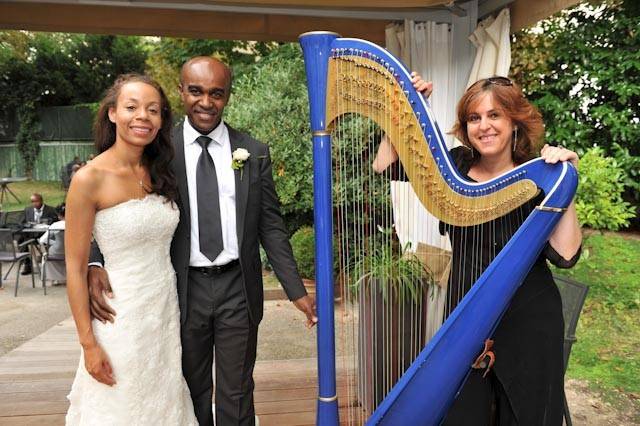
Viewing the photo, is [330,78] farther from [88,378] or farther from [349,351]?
[349,351]

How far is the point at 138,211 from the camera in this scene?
57.8 inches

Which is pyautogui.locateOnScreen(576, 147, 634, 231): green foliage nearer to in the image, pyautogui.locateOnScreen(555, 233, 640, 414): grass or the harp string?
pyautogui.locateOnScreen(555, 233, 640, 414): grass

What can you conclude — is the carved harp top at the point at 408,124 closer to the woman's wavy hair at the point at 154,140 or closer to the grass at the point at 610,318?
the woman's wavy hair at the point at 154,140

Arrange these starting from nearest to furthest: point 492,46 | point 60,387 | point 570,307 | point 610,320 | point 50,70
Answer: point 570,307, point 60,387, point 492,46, point 610,320, point 50,70

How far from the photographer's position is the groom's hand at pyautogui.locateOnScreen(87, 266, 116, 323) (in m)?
1.48

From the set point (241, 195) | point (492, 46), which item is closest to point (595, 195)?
point (492, 46)

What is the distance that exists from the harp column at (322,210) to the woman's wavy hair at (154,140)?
0.47 metres

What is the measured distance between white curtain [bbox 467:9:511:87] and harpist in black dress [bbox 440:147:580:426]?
2.28 metres

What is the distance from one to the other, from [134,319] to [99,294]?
0.13m

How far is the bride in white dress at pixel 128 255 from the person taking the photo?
1.42 meters

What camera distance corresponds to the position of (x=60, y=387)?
9.26 ft

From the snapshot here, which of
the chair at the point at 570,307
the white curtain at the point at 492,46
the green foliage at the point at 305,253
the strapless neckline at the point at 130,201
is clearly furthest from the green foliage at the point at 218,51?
the strapless neckline at the point at 130,201

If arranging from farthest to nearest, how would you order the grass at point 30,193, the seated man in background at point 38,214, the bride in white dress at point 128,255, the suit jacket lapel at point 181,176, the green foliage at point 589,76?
the grass at point 30,193
the seated man in background at point 38,214
the green foliage at point 589,76
the suit jacket lapel at point 181,176
the bride in white dress at point 128,255

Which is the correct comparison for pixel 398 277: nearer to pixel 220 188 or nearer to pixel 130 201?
pixel 220 188
